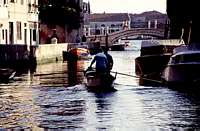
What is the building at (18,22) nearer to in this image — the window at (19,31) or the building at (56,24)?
the window at (19,31)

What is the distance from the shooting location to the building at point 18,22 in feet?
173

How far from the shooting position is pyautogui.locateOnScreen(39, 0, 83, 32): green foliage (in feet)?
243

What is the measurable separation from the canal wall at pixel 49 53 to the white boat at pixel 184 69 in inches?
921

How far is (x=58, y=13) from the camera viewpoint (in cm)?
7775

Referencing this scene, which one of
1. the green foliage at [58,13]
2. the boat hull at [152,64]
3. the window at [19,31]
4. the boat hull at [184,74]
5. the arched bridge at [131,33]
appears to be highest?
the green foliage at [58,13]

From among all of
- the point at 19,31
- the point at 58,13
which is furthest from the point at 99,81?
the point at 58,13

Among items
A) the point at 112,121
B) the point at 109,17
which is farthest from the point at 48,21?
the point at 109,17

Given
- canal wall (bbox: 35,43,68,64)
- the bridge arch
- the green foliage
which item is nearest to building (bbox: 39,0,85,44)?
the green foliage

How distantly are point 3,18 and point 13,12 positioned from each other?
162 inches

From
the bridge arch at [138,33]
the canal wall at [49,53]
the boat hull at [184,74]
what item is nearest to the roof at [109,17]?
the bridge arch at [138,33]

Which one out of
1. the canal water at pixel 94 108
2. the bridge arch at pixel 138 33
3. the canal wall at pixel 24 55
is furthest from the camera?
the bridge arch at pixel 138 33

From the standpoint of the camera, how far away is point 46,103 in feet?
80.7

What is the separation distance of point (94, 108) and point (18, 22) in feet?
120

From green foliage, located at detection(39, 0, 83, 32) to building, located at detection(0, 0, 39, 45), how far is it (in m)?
7.57
